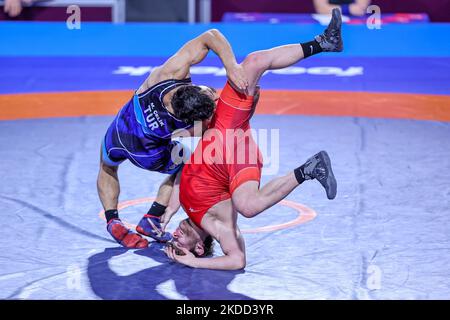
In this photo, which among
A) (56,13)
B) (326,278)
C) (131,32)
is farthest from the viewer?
(56,13)

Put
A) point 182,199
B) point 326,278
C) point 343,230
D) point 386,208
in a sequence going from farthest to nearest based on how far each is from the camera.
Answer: point 386,208, point 343,230, point 182,199, point 326,278

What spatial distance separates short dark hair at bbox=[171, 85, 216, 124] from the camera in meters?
4.68

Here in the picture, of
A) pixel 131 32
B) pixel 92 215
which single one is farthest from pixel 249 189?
pixel 131 32

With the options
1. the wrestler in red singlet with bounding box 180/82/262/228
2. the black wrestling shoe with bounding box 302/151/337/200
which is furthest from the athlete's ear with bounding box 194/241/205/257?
the black wrestling shoe with bounding box 302/151/337/200

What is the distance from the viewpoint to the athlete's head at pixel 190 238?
4.79 metres

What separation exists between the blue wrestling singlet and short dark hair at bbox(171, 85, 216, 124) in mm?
125

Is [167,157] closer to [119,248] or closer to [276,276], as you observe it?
[119,248]

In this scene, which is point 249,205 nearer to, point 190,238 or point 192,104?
point 190,238

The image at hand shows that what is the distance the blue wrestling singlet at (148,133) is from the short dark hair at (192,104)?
13 centimetres

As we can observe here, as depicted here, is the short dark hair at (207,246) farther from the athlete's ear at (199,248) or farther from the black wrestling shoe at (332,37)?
the black wrestling shoe at (332,37)

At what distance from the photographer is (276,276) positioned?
4547 millimetres

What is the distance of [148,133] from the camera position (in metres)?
4.97

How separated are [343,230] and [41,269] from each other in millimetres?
1741

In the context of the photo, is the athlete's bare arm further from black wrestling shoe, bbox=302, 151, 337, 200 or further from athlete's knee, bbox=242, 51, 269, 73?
black wrestling shoe, bbox=302, 151, 337, 200
